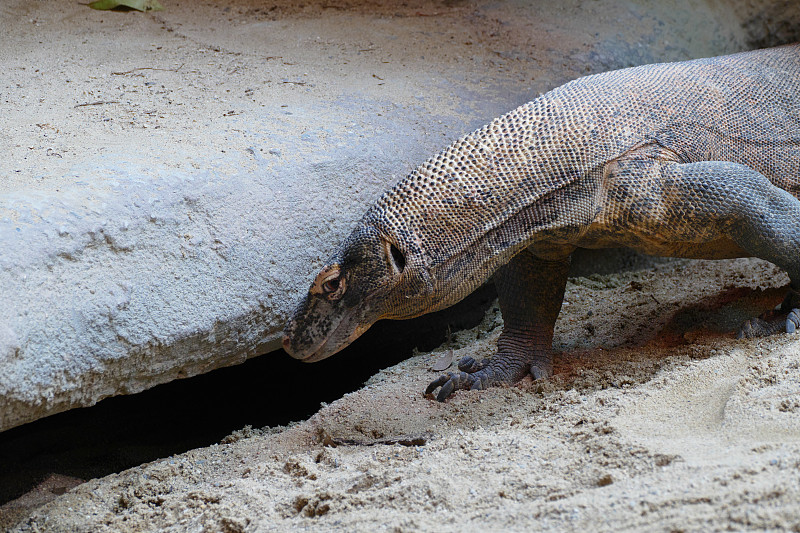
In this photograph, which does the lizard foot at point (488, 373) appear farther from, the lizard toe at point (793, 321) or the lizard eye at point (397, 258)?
the lizard toe at point (793, 321)

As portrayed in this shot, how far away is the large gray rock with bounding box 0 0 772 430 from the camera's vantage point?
2980 mm

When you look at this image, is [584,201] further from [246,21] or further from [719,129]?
[246,21]

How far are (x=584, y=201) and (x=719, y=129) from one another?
2.55 ft

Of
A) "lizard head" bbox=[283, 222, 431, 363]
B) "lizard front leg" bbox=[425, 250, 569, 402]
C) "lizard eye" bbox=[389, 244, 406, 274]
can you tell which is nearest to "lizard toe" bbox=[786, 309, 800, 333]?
"lizard front leg" bbox=[425, 250, 569, 402]

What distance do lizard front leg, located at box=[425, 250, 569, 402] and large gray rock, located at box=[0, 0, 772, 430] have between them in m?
0.83

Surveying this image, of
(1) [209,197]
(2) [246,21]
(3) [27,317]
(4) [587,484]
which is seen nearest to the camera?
(4) [587,484]

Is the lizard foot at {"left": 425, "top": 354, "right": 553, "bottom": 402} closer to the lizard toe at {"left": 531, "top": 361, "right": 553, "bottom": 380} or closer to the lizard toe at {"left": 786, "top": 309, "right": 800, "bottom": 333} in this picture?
the lizard toe at {"left": 531, "top": 361, "right": 553, "bottom": 380}

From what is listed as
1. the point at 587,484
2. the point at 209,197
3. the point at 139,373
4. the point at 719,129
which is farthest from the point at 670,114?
the point at 139,373

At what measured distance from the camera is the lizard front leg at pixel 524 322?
148 inches


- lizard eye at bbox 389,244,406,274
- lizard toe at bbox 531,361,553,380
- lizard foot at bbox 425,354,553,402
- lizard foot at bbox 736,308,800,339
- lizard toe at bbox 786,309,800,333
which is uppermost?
lizard eye at bbox 389,244,406,274

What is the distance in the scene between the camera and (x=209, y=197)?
3482mm

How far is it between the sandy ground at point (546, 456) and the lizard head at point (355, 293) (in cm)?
45

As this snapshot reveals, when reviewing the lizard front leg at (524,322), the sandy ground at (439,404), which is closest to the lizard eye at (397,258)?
the sandy ground at (439,404)

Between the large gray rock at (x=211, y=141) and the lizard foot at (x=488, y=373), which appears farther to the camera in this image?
the lizard foot at (x=488, y=373)
